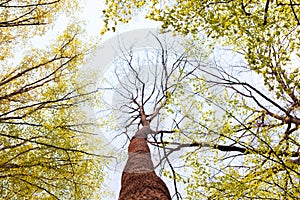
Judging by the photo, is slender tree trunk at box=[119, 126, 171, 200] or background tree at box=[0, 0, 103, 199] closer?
slender tree trunk at box=[119, 126, 171, 200]

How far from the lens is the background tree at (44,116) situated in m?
5.14

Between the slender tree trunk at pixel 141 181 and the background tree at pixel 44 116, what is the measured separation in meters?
1.62

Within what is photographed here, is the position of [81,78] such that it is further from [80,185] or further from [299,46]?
[299,46]

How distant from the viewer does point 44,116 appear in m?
5.93

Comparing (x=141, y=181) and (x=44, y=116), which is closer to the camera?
(x=141, y=181)

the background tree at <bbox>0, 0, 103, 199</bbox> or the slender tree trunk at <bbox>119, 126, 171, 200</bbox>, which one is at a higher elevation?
the background tree at <bbox>0, 0, 103, 199</bbox>

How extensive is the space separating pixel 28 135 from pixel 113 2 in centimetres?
363

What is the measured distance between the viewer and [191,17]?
11.5ft

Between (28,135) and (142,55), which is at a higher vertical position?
(142,55)

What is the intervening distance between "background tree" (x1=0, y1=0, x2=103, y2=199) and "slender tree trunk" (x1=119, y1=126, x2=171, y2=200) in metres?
1.62

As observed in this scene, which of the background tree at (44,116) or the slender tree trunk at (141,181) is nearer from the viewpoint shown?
the slender tree trunk at (141,181)

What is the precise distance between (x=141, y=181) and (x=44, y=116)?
140 inches

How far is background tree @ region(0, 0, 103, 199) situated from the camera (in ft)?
16.9

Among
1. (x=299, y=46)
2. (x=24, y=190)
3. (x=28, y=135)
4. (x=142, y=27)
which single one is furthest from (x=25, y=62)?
(x=299, y=46)
